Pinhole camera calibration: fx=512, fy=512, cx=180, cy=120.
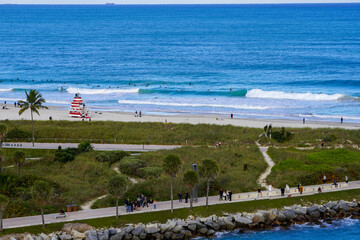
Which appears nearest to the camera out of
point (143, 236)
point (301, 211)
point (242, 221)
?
point (143, 236)

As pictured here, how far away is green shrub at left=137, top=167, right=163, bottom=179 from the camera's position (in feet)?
149

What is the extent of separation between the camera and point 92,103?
296 ft

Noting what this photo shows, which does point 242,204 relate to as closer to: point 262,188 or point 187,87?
point 262,188

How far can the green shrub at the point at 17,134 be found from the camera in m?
58.4

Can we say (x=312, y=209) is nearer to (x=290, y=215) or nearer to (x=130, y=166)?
(x=290, y=215)

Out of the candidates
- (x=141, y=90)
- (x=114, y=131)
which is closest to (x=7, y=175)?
(x=114, y=131)

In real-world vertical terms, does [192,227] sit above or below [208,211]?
below

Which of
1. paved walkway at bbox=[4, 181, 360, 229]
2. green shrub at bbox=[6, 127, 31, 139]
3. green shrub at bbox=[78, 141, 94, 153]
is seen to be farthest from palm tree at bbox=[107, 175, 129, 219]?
green shrub at bbox=[6, 127, 31, 139]

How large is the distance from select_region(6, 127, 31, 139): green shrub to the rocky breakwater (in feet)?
84.8

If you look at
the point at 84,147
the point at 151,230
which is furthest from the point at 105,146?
the point at 151,230

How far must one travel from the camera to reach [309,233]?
36906 mm

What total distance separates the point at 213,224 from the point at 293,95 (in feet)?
197

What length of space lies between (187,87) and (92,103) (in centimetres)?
2053

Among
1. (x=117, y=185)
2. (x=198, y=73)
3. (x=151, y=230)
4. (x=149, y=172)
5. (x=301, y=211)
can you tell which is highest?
(x=198, y=73)
